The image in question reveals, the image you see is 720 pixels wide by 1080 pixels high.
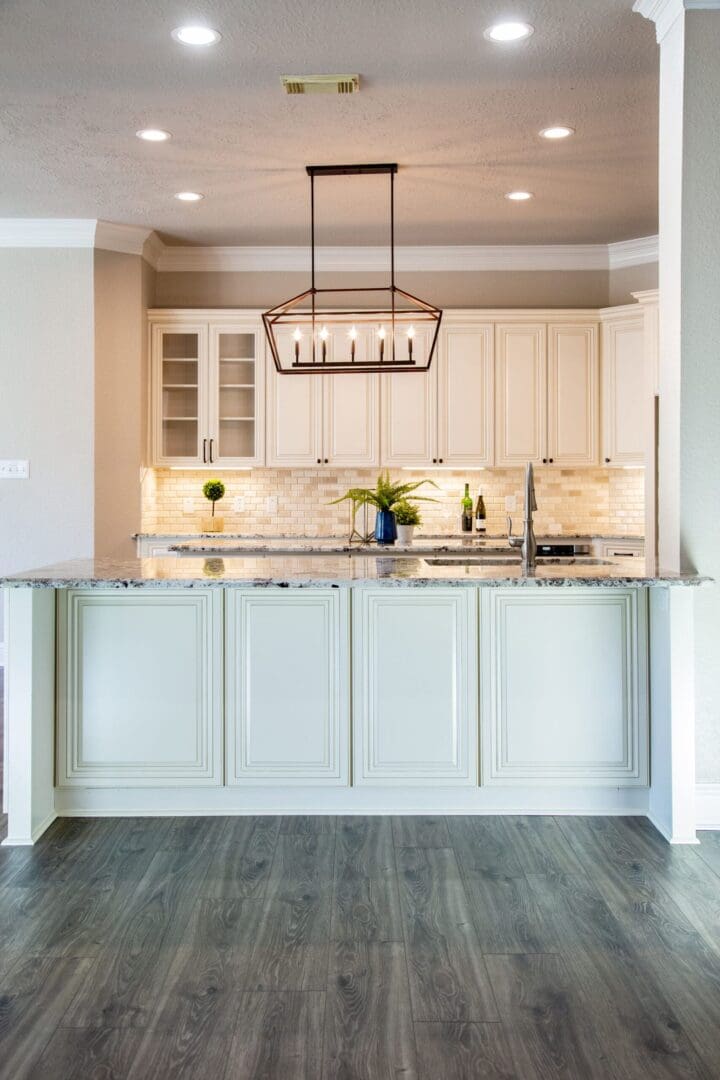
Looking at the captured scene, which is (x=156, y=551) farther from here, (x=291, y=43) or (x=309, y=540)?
(x=291, y=43)

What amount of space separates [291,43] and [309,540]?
3317 millimetres

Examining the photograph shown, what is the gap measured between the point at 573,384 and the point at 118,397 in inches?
119

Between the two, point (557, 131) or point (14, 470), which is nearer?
point (557, 131)

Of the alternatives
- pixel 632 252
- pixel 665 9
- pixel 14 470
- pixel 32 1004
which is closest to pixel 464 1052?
pixel 32 1004

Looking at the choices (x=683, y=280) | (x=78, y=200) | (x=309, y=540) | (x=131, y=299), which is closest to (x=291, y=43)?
(x=683, y=280)

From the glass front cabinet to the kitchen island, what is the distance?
330cm

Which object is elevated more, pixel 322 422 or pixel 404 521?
pixel 322 422

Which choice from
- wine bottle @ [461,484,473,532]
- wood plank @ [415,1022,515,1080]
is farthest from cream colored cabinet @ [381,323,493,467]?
wood plank @ [415,1022,515,1080]

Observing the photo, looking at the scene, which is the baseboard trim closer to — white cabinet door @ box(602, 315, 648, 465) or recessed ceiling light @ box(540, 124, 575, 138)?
recessed ceiling light @ box(540, 124, 575, 138)

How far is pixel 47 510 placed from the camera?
20.0ft

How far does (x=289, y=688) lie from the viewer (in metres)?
3.33

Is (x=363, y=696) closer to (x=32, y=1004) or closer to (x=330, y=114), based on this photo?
(x=32, y=1004)

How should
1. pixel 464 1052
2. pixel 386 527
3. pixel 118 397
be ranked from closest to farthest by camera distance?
pixel 464 1052, pixel 386 527, pixel 118 397

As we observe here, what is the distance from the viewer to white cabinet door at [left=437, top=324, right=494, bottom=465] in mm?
6484
